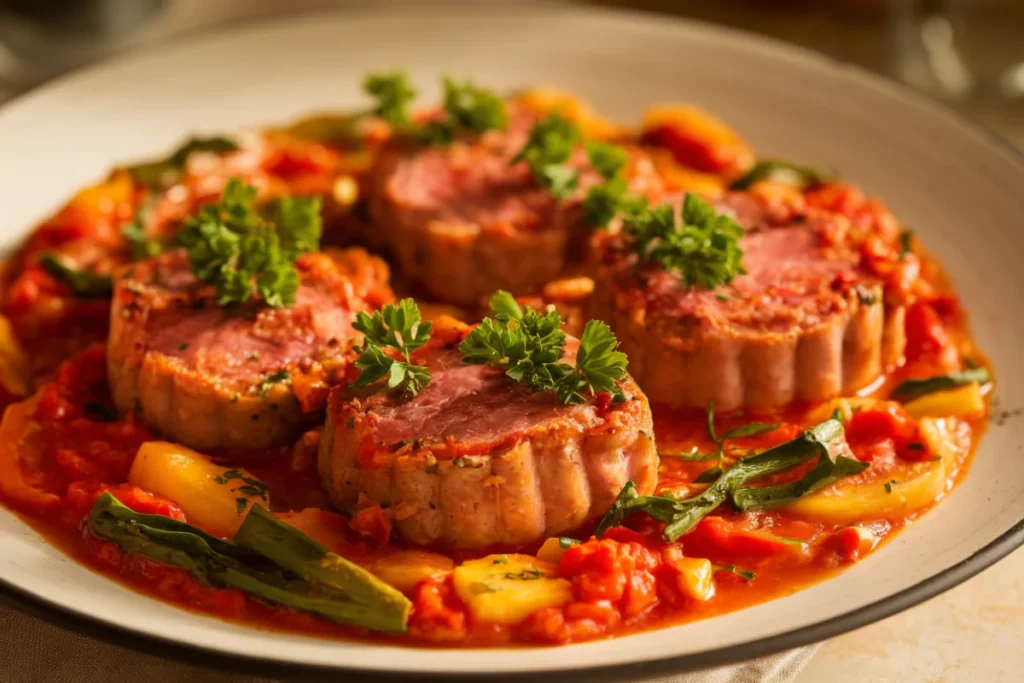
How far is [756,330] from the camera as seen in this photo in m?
6.80

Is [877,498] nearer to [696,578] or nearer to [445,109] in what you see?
[696,578]

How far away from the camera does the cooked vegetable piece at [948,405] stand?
6867 millimetres

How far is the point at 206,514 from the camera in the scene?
6.08 m

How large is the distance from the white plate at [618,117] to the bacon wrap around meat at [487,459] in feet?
2.32

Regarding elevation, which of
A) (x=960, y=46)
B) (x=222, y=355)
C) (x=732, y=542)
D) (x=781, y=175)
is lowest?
(x=732, y=542)

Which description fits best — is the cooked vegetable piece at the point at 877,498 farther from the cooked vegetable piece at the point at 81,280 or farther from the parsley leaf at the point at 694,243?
the cooked vegetable piece at the point at 81,280

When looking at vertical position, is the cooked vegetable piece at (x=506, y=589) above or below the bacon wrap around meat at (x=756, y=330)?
below

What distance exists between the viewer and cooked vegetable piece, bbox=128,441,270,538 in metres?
6.07

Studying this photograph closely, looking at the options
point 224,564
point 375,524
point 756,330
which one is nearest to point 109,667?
point 224,564

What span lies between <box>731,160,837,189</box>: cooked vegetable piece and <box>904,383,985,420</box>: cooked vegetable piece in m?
2.42

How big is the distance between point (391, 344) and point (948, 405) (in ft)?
9.88

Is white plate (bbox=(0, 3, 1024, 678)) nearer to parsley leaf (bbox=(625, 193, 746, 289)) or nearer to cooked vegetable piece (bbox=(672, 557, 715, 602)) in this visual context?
cooked vegetable piece (bbox=(672, 557, 715, 602))

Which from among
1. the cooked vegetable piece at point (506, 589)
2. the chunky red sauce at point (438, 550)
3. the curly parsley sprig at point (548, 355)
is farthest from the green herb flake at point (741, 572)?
the curly parsley sprig at point (548, 355)

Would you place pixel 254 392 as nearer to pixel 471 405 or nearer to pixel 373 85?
pixel 471 405
